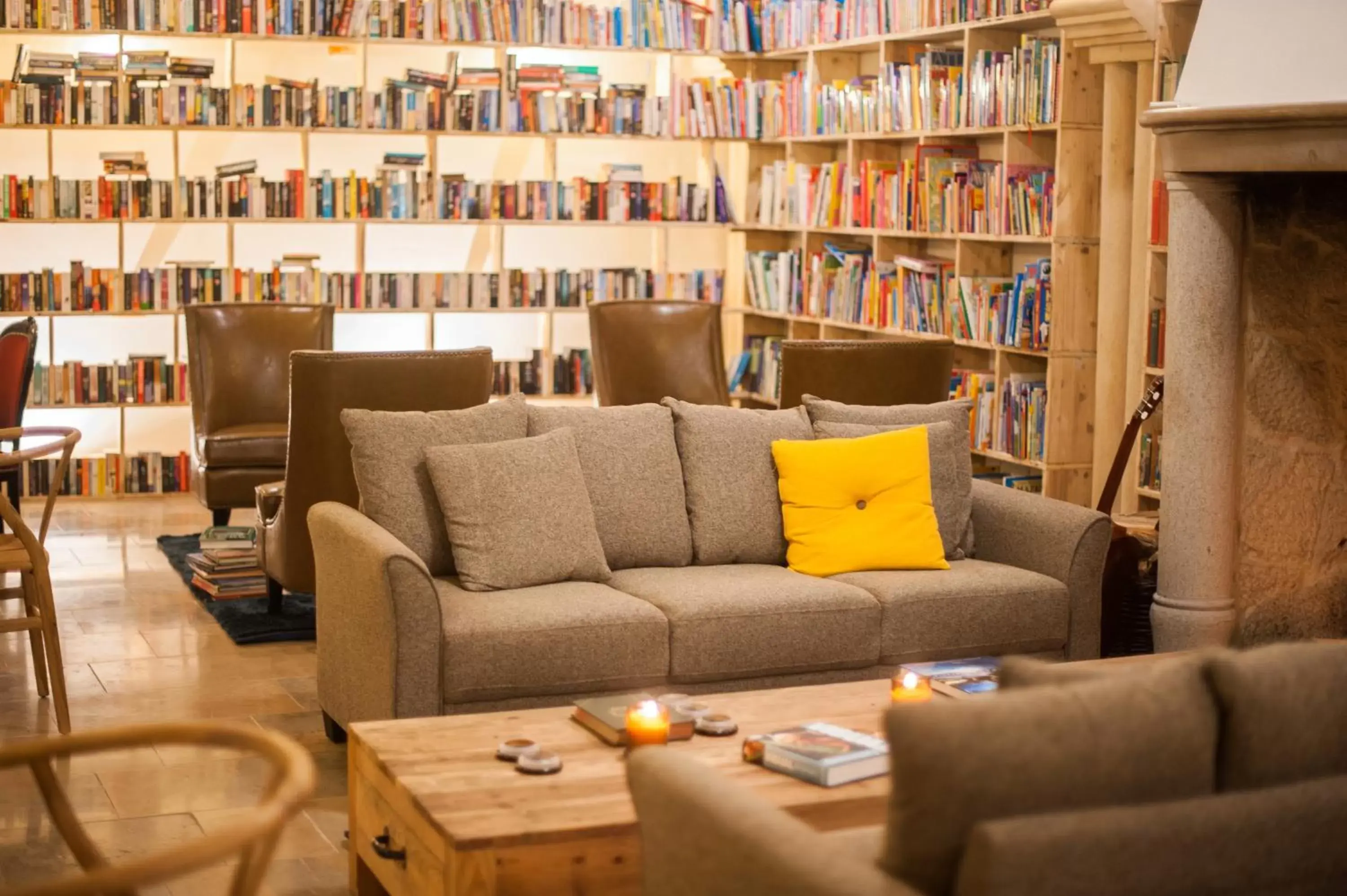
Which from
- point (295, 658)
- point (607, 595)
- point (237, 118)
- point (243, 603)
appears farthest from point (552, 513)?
point (237, 118)

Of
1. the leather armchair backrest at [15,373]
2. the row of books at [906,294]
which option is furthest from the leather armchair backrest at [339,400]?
the row of books at [906,294]

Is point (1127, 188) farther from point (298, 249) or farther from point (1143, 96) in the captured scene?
point (298, 249)

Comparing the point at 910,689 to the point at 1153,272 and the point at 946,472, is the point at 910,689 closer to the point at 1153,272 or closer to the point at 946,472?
the point at 946,472

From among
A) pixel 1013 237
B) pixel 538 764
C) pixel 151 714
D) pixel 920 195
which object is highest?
pixel 920 195

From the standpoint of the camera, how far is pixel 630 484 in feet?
14.9

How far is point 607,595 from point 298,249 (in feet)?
16.4

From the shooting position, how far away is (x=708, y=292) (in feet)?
29.8

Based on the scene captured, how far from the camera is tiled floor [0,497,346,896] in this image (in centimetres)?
362

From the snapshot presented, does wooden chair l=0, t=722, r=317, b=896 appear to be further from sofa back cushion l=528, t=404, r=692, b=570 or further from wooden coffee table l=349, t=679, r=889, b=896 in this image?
sofa back cushion l=528, t=404, r=692, b=570

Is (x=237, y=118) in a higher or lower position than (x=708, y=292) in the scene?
higher

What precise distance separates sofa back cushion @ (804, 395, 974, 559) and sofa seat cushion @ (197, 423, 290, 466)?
8.54ft

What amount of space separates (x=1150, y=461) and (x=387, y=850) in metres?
3.47

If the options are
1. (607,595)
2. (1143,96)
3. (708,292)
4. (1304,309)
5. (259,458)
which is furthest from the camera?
(708,292)

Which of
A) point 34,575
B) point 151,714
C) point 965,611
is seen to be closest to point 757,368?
point 965,611
